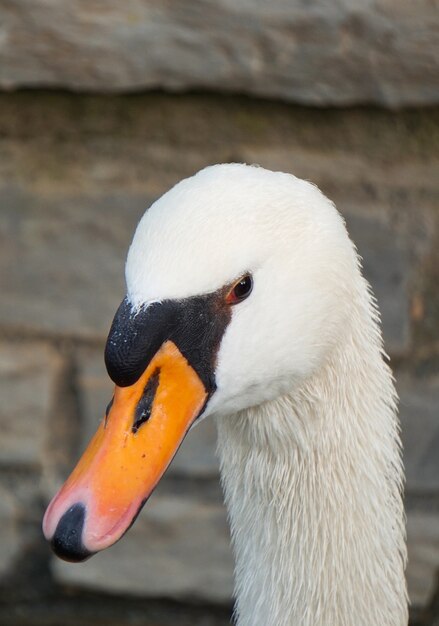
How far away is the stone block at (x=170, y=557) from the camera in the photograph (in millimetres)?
1604

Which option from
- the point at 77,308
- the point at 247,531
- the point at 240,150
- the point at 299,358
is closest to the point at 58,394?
the point at 77,308

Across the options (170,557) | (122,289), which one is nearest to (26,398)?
(122,289)

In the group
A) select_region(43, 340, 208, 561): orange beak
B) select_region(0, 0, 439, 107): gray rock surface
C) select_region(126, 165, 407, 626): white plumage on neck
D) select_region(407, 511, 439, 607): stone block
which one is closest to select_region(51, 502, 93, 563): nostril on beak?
select_region(43, 340, 208, 561): orange beak

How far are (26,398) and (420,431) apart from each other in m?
0.54

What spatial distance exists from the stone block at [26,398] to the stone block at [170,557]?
176 mm

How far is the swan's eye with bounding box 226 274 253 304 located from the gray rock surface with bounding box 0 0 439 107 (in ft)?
1.68

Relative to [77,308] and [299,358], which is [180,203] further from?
[77,308]

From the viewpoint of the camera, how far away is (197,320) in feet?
2.90

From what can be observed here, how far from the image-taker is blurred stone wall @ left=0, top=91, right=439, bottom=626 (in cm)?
142

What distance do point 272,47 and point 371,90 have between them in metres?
0.13

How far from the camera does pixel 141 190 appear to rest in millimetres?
1461

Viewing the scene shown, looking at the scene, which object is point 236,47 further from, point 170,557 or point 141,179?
point 170,557

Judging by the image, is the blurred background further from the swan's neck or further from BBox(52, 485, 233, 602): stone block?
the swan's neck

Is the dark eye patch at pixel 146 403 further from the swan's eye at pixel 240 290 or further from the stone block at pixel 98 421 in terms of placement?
the stone block at pixel 98 421
